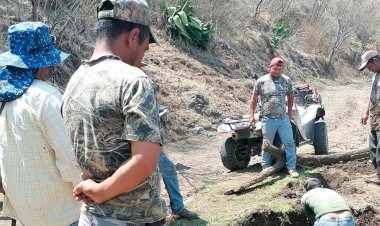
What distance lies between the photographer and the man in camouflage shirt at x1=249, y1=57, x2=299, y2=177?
22.7ft

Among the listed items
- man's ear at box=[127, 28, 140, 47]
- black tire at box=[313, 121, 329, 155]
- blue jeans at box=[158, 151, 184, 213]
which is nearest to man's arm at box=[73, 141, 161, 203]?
man's ear at box=[127, 28, 140, 47]

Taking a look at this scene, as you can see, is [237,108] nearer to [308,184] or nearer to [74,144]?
[308,184]

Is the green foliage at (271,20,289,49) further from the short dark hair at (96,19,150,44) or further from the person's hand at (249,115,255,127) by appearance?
the short dark hair at (96,19,150,44)

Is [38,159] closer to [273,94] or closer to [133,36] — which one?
[133,36]

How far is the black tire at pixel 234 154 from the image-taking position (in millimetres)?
7656

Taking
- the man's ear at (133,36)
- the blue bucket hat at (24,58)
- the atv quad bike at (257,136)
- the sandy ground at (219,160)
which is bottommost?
the sandy ground at (219,160)

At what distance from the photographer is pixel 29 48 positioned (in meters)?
2.70

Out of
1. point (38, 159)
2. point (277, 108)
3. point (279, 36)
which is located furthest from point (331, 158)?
point (279, 36)

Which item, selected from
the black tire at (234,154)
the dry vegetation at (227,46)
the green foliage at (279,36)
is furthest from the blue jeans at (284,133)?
the green foliage at (279,36)

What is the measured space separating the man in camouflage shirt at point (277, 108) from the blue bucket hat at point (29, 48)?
4569 mm

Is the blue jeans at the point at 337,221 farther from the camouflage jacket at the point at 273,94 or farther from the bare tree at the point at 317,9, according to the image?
the bare tree at the point at 317,9

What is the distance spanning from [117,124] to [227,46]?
55.4 feet

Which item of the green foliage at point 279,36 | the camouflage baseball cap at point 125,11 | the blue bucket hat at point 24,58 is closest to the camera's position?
the camouflage baseball cap at point 125,11

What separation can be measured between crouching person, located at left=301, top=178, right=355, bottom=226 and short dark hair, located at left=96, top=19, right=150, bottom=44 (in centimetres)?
324
